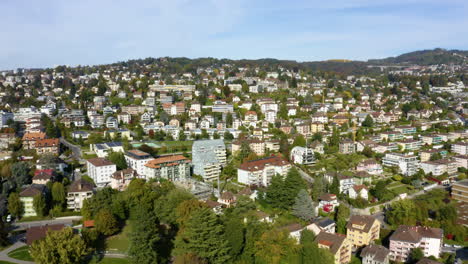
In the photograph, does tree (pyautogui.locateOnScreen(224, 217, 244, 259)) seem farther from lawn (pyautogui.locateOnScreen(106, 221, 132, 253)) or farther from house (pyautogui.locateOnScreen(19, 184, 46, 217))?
house (pyautogui.locateOnScreen(19, 184, 46, 217))

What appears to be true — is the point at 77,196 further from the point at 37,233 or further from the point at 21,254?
the point at 21,254

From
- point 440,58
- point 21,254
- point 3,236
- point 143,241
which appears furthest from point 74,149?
point 440,58

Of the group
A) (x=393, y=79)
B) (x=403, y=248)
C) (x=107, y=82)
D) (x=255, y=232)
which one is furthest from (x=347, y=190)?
(x=393, y=79)

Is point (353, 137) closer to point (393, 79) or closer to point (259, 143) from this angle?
point (259, 143)

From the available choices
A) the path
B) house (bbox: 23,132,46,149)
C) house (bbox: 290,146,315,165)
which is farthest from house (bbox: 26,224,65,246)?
house (bbox: 290,146,315,165)

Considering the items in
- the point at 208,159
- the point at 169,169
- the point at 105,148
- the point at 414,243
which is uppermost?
the point at 105,148

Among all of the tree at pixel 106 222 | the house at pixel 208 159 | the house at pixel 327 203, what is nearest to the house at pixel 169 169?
the house at pixel 208 159
